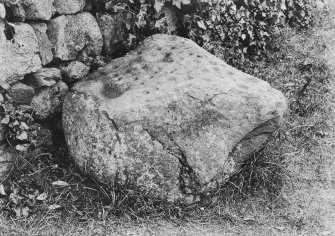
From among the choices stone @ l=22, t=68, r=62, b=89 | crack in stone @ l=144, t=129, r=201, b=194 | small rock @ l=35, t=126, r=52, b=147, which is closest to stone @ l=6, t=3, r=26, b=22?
stone @ l=22, t=68, r=62, b=89

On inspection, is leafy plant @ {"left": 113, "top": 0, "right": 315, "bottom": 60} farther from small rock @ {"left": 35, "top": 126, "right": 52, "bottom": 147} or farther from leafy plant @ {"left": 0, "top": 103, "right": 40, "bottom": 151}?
leafy plant @ {"left": 0, "top": 103, "right": 40, "bottom": 151}

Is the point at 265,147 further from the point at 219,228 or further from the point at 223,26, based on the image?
the point at 223,26

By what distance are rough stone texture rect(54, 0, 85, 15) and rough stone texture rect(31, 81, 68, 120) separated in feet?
2.07

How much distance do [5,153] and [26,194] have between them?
39cm

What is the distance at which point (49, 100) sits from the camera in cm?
388

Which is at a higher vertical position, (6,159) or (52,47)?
(52,47)

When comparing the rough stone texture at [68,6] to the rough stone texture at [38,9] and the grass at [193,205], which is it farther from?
the grass at [193,205]

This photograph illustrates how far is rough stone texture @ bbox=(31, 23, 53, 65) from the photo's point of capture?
3.64 metres

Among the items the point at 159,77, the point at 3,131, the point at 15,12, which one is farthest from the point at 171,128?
the point at 15,12

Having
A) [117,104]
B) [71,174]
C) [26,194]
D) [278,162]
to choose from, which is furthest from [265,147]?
[26,194]

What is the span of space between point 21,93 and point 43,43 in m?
0.46

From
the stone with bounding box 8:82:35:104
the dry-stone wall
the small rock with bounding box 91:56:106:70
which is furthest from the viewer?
the small rock with bounding box 91:56:106:70

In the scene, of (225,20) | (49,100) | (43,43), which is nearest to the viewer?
(43,43)

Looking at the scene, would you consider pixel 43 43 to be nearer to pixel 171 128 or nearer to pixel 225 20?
pixel 171 128
